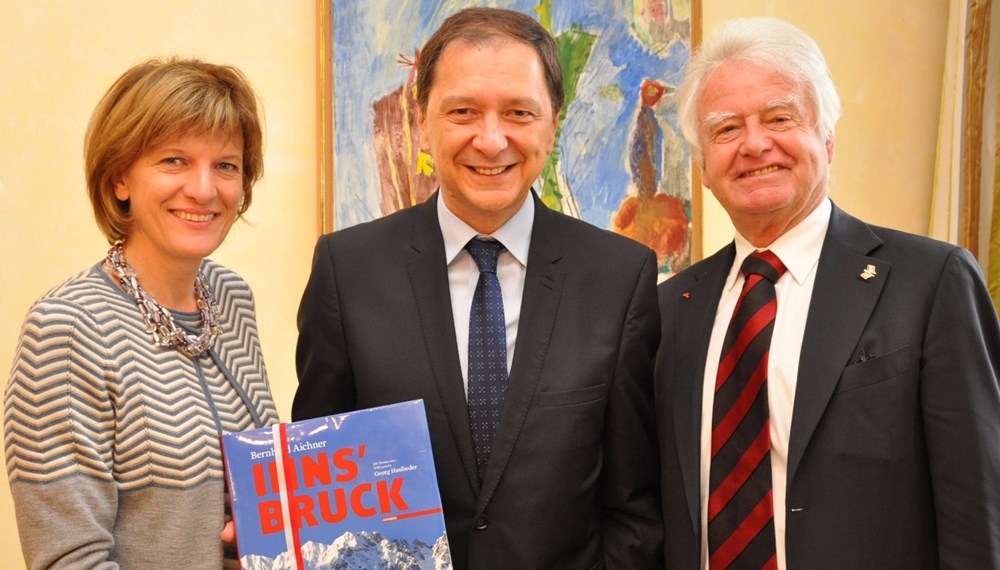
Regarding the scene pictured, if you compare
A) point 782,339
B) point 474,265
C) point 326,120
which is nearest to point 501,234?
point 474,265

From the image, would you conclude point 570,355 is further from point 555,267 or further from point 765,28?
point 765,28

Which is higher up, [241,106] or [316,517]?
[241,106]

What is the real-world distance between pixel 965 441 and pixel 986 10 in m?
2.65

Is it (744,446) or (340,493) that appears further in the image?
(744,446)

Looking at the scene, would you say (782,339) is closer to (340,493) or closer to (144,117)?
(340,493)

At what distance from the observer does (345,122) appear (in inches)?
138

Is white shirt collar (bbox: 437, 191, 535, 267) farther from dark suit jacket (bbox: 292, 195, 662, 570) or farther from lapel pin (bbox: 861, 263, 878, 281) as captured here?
lapel pin (bbox: 861, 263, 878, 281)

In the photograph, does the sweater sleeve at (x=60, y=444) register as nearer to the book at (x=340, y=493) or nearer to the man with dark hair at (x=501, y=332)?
the book at (x=340, y=493)

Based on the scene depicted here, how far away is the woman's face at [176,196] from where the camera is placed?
1.81m

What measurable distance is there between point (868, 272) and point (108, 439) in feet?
5.20

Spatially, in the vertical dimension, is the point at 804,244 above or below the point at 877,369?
above

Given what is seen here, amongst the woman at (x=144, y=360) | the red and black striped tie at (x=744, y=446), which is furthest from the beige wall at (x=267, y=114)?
the red and black striped tie at (x=744, y=446)

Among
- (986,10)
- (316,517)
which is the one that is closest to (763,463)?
(316,517)

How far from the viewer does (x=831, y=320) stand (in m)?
1.98
